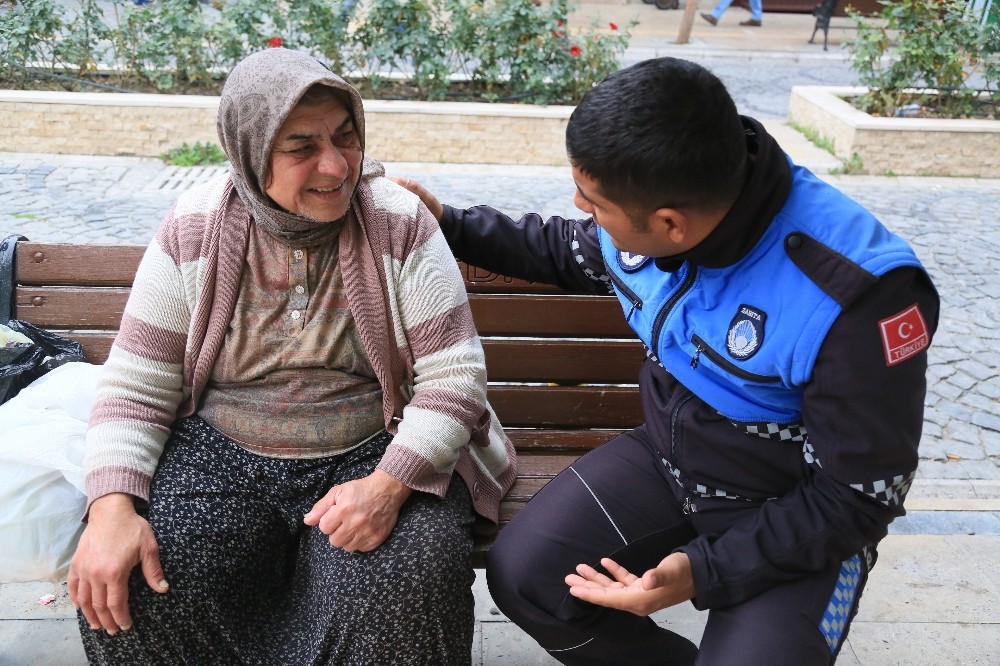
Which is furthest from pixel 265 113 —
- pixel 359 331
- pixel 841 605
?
pixel 841 605

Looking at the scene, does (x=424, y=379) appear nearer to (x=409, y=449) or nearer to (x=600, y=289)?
(x=409, y=449)

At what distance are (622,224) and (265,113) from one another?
0.83 meters

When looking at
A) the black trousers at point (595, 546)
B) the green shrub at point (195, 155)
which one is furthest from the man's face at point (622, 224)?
the green shrub at point (195, 155)

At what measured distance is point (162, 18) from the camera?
8352 mm

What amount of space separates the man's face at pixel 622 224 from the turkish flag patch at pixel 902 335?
441 millimetres

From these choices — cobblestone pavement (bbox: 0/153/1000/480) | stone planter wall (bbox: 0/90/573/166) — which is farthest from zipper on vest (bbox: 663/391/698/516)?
stone planter wall (bbox: 0/90/573/166)

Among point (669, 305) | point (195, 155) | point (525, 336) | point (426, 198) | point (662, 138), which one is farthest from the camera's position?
point (195, 155)

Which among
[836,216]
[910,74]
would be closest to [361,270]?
[836,216]

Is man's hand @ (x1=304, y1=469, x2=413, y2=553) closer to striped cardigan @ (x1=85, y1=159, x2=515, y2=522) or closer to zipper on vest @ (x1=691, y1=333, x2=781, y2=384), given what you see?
striped cardigan @ (x1=85, y1=159, x2=515, y2=522)

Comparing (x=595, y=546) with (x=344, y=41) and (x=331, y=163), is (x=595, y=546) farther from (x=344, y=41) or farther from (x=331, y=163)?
(x=344, y=41)

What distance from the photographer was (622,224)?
76.1 inches

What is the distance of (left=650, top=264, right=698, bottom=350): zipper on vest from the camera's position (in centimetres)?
207

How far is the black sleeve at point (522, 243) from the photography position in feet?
8.36

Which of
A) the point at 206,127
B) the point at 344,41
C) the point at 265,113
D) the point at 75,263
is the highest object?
the point at 265,113
